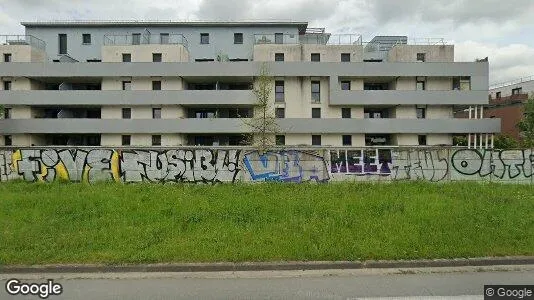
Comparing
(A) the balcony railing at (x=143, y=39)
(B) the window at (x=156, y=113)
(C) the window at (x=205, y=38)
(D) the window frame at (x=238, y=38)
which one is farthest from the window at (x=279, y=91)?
(C) the window at (x=205, y=38)

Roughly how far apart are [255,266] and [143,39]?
3673 cm

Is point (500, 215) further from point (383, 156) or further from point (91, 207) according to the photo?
point (91, 207)

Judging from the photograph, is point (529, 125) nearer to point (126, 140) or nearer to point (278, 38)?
point (278, 38)

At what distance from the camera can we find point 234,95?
104 feet

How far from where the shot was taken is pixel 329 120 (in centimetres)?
3164

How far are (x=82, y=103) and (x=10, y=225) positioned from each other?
1098 inches

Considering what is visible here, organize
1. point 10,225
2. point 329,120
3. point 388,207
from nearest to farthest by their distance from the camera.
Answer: point 10,225 → point 388,207 → point 329,120

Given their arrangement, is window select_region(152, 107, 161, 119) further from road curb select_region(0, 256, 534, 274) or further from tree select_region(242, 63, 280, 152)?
road curb select_region(0, 256, 534, 274)

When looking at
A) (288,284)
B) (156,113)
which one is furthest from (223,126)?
(288,284)

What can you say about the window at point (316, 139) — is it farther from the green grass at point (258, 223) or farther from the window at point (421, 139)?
the green grass at point (258, 223)

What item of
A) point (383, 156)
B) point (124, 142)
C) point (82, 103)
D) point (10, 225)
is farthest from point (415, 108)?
point (10, 225)

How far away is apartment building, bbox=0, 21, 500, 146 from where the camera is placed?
31656 mm

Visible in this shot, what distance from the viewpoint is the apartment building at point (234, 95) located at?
31.7m

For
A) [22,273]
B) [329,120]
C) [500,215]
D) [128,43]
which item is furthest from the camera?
[128,43]
